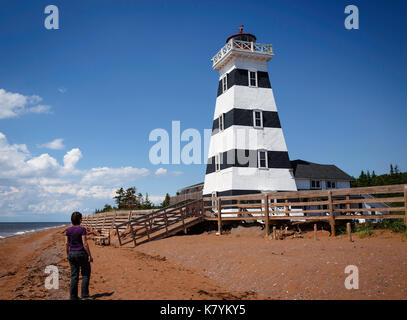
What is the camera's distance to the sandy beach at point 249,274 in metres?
7.43

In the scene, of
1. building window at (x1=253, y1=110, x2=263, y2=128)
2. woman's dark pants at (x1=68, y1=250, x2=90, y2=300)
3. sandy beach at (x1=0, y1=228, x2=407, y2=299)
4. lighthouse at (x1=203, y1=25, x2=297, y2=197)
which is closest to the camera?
woman's dark pants at (x1=68, y1=250, x2=90, y2=300)

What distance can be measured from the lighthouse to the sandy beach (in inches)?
435

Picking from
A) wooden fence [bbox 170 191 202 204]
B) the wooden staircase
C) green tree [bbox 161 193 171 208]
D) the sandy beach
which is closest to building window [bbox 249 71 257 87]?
wooden fence [bbox 170 191 202 204]

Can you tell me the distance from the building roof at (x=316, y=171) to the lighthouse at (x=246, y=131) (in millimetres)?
6829

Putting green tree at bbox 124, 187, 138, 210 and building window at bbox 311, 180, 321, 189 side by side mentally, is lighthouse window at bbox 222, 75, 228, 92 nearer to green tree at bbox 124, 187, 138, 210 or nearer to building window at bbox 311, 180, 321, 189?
building window at bbox 311, 180, 321, 189

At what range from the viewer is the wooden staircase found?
1764 centimetres

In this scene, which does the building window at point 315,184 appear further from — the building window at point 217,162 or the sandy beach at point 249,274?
the sandy beach at point 249,274

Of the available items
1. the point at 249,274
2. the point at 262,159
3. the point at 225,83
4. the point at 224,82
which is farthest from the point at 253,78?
the point at 249,274

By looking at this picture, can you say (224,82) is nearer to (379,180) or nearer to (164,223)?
(164,223)

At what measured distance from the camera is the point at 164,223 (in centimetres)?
1905

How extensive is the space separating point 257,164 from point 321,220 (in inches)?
372
